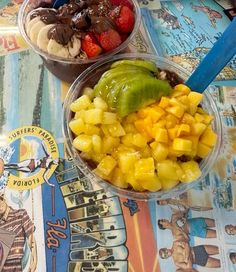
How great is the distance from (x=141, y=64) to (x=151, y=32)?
0.28 m

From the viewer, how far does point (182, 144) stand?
709mm

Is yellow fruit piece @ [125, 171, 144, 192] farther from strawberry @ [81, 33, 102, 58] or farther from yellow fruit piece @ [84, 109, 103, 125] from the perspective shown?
strawberry @ [81, 33, 102, 58]

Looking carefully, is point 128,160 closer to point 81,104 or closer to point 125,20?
point 81,104

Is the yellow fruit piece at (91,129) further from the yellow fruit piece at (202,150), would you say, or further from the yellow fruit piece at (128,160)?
the yellow fruit piece at (202,150)

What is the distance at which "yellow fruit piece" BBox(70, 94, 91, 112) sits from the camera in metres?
0.79

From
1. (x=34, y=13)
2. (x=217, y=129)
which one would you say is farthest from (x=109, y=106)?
(x=34, y=13)

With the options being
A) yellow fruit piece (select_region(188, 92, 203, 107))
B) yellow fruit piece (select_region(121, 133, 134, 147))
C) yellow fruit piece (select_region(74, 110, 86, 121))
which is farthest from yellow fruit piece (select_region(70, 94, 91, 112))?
yellow fruit piece (select_region(188, 92, 203, 107))

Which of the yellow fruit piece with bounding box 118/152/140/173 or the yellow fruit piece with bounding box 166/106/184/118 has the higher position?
the yellow fruit piece with bounding box 166/106/184/118

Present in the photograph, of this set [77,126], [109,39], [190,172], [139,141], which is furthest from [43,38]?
[190,172]

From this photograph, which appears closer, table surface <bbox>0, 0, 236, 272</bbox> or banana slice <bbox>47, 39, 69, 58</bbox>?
table surface <bbox>0, 0, 236, 272</bbox>

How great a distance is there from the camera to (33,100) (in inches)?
37.4

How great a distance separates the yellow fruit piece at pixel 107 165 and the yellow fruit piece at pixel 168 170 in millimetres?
91

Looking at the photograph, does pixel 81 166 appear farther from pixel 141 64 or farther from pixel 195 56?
pixel 195 56

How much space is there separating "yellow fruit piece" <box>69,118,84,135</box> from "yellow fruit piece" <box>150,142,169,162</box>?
15 cm
